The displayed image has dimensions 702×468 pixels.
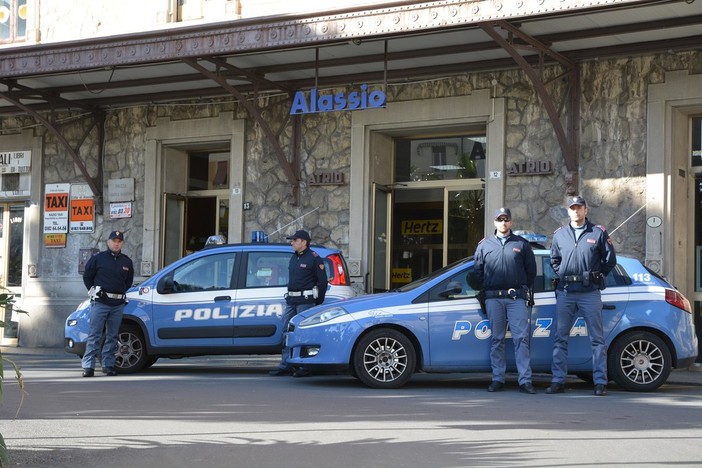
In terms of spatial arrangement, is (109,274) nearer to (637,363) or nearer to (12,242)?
(637,363)

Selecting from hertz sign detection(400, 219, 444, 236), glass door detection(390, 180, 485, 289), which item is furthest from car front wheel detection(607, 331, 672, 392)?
hertz sign detection(400, 219, 444, 236)

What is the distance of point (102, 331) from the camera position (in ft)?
40.8

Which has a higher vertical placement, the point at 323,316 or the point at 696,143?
the point at 696,143

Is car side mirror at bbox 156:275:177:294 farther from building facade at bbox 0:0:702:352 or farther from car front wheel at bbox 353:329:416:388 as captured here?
building facade at bbox 0:0:702:352

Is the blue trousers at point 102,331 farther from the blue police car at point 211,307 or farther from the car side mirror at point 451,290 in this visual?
the car side mirror at point 451,290

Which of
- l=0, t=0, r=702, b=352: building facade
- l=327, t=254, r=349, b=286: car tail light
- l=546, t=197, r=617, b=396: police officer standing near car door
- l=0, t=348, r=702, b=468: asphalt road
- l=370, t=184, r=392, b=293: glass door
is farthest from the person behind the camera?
l=370, t=184, r=392, b=293: glass door

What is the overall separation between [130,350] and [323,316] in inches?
121

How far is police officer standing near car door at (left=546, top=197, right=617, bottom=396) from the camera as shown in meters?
10.4

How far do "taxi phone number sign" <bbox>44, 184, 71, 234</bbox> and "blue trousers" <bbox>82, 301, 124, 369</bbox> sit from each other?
703 centimetres

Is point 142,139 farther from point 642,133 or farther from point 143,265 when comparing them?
point 642,133

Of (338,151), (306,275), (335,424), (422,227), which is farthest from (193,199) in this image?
(335,424)

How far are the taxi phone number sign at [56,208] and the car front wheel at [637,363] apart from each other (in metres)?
11.5

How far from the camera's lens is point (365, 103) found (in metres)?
14.6

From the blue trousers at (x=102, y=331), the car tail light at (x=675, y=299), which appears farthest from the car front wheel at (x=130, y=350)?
the car tail light at (x=675, y=299)
